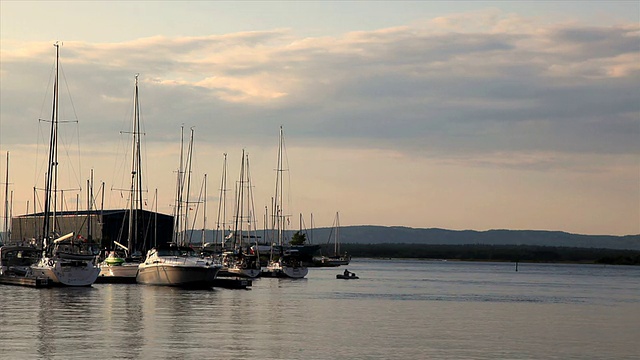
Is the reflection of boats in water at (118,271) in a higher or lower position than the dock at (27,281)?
higher

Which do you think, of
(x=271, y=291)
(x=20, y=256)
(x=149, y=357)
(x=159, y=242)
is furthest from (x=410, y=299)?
(x=159, y=242)

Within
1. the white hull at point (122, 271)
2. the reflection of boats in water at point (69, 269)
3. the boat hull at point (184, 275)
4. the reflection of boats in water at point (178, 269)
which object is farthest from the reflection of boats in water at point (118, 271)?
the reflection of boats in water at point (69, 269)

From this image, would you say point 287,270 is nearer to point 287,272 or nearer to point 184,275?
point 287,272

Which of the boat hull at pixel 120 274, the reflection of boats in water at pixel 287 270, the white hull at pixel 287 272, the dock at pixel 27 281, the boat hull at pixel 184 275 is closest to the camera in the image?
the dock at pixel 27 281

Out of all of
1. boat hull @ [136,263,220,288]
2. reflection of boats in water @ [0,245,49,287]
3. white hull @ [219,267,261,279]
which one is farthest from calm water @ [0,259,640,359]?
white hull @ [219,267,261,279]

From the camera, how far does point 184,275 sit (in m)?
92.1

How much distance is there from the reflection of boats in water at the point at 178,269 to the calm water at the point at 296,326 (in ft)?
8.34

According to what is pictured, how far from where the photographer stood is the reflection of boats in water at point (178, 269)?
302 feet

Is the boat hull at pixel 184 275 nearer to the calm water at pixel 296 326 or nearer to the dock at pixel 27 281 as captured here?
the calm water at pixel 296 326

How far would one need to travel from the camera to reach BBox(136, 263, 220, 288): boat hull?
302ft

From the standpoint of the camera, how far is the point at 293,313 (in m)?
67.4

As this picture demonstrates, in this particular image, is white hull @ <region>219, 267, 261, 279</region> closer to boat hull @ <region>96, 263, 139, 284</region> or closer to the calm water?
boat hull @ <region>96, 263, 139, 284</region>

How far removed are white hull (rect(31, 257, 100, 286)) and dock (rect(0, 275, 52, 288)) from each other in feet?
3.43

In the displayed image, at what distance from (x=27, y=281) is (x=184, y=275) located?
1316 cm
